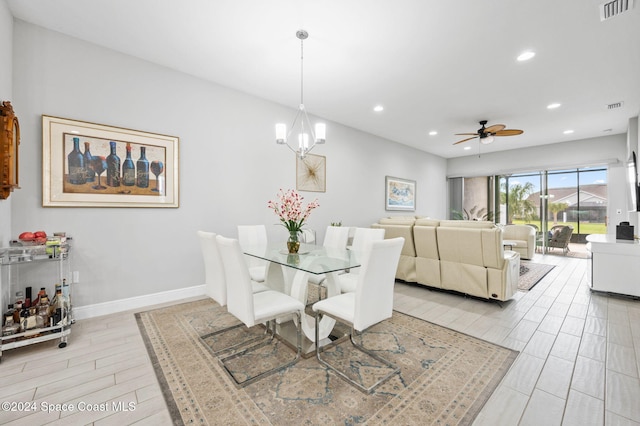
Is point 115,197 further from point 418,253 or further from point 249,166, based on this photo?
point 418,253

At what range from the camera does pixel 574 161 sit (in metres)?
6.51

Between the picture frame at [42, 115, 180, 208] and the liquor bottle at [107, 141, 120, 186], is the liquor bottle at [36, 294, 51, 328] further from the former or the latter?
the liquor bottle at [107, 141, 120, 186]

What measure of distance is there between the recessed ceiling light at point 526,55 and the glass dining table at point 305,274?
9.54 ft

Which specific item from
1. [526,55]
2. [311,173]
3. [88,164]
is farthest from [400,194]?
[88,164]

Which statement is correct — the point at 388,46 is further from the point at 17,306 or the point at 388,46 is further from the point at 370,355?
the point at 17,306

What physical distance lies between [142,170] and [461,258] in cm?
410

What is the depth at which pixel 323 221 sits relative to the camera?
5.13m

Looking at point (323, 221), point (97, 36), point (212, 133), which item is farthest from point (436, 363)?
point (97, 36)

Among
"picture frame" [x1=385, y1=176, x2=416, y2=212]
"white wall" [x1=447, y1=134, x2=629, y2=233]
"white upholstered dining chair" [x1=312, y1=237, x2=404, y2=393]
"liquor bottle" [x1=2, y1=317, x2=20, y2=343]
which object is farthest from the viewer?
"picture frame" [x1=385, y1=176, x2=416, y2=212]

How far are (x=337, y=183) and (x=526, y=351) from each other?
384 centimetres

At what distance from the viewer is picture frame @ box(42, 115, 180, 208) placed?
2689mm

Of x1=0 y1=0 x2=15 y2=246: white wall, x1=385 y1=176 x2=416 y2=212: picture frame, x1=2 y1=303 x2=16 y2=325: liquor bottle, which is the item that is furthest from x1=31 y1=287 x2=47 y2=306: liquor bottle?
x1=385 y1=176 x2=416 y2=212: picture frame

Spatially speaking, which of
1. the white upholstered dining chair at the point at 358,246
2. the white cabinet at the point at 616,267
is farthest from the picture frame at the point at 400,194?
the white cabinet at the point at 616,267

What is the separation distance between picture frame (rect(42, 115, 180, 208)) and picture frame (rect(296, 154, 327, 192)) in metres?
1.97
